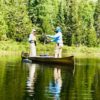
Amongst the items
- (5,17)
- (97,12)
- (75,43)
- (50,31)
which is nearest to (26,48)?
(5,17)

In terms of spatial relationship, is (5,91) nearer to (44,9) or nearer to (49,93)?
(49,93)

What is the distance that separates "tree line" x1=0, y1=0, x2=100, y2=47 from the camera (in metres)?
80.0

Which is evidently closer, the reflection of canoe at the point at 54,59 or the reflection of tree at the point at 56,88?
the reflection of tree at the point at 56,88

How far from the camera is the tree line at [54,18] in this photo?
262 ft

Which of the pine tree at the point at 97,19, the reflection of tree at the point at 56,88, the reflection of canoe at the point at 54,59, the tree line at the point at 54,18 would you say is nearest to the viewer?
the reflection of tree at the point at 56,88

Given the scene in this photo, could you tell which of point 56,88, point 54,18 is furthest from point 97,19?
point 56,88

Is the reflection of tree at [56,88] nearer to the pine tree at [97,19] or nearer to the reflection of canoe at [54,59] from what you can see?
the reflection of canoe at [54,59]

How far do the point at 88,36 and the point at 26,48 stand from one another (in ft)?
121

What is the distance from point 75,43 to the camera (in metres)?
102

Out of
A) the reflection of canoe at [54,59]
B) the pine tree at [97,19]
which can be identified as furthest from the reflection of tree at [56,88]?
the pine tree at [97,19]

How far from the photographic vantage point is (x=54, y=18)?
103 metres

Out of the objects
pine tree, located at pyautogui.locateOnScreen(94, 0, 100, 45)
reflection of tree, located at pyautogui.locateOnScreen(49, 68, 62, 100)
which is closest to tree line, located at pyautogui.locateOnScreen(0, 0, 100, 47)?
pine tree, located at pyautogui.locateOnScreen(94, 0, 100, 45)

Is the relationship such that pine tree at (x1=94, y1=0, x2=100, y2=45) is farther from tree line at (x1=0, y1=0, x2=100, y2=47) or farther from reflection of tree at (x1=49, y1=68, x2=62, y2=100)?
reflection of tree at (x1=49, y1=68, x2=62, y2=100)

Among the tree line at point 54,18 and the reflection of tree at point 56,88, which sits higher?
the tree line at point 54,18
